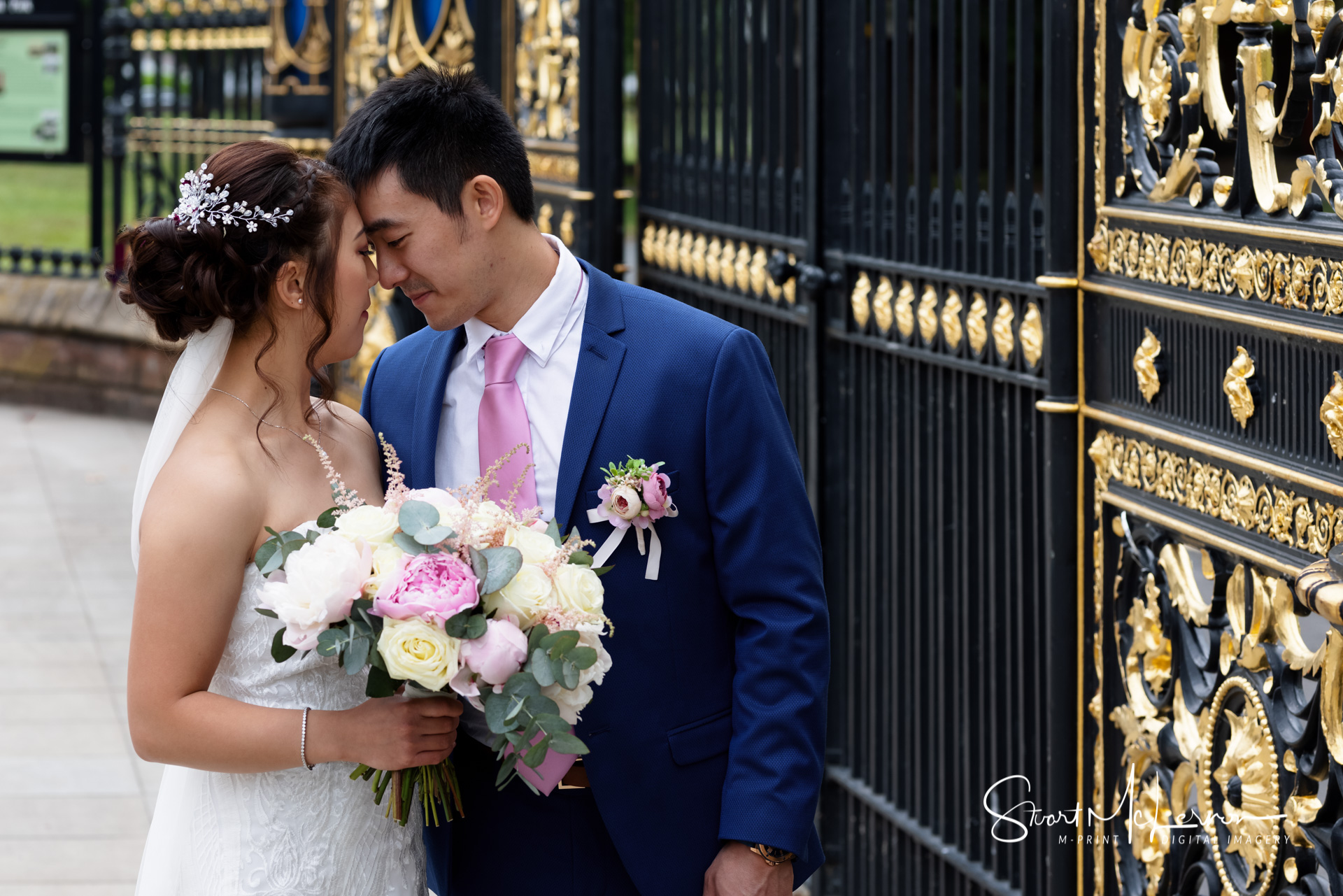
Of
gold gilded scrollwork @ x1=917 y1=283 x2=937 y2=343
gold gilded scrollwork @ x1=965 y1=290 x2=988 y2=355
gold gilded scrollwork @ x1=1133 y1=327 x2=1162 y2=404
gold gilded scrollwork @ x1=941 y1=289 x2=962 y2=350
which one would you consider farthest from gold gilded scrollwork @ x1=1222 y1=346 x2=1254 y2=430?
gold gilded scrollwork @ x1=917 y1=283 x2=937 y2=343

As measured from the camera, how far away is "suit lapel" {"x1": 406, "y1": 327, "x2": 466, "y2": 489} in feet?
8.62

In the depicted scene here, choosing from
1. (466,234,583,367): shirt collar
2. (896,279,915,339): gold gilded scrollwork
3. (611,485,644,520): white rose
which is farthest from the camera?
(896,279,915,339): gold gilded scrollwork

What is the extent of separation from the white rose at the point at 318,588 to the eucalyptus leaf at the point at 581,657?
29 centimetres

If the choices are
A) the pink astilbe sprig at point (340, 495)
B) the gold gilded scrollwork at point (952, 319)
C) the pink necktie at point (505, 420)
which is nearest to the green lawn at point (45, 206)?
the gold gilded scrollwork at point (952, 319)

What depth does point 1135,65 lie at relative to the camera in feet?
9.16

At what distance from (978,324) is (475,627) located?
1.65 meters

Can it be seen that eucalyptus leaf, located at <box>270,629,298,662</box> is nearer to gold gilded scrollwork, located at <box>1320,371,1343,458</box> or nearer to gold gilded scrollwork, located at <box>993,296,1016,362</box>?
gold gilded scrollwork, located at <box>1320,371,1343,458</box>

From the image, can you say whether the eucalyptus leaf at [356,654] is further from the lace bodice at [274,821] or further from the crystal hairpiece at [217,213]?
the crystal hairpiece at [217,213]

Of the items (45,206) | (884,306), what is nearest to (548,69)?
(884,306)

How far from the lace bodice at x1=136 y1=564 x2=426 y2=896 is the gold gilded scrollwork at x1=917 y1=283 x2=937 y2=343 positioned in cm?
162

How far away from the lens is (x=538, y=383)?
260 centimetres

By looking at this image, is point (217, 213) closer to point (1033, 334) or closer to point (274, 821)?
point (274, 821)

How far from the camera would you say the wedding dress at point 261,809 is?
97.2 inches

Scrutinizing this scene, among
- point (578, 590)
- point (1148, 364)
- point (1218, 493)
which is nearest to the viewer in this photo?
point (578, 590)
